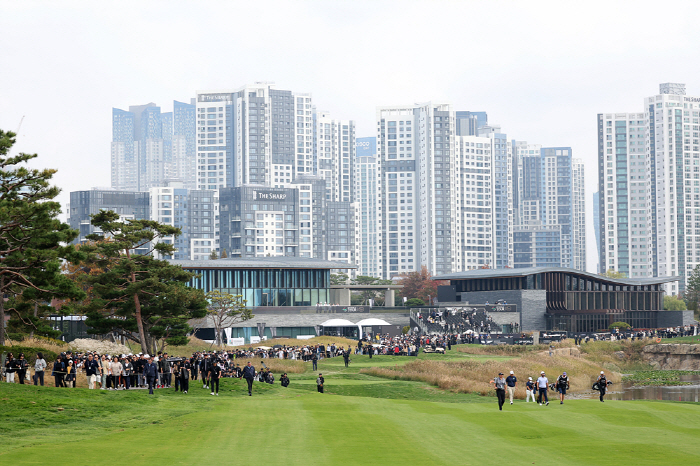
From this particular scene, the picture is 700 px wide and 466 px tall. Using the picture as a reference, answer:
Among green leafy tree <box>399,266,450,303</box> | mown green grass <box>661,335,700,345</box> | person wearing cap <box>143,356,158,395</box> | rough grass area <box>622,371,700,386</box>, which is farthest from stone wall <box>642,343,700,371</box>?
green leafy tree <box>399,266,450,303</box>

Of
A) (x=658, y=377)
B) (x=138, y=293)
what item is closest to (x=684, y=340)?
(x=658, y=377)

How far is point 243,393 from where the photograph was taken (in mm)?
39312

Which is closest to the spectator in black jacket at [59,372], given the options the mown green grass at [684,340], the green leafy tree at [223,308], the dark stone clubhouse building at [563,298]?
the green leafy tree at [223,308]

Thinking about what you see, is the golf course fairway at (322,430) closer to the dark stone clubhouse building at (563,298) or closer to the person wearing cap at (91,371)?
the person wearing cap at (91,371)

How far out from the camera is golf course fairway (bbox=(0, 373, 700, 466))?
69.9ft

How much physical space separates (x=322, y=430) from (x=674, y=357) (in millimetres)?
59461

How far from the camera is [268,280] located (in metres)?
103

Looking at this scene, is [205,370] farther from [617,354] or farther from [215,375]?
[617,354]

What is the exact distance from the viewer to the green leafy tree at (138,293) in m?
50.3

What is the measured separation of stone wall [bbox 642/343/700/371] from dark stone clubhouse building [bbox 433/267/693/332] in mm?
21197

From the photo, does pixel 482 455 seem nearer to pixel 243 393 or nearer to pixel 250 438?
pixel 250 438

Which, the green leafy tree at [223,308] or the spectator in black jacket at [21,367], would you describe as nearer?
the spectator in black jacket at [21,367]

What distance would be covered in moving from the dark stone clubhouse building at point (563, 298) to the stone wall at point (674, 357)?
21.2 meters

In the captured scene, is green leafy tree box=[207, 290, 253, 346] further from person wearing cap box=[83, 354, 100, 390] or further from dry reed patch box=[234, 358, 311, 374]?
person wearing cap box=[83, 354, 100, 390]
